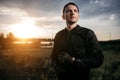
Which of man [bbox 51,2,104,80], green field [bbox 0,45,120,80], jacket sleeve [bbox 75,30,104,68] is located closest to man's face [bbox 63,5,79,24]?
man [bbox 51,2,104,80]

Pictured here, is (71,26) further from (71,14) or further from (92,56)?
(92,56)

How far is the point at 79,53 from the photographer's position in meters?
2.98

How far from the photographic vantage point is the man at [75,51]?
2907mm

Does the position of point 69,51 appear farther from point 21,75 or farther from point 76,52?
point 21,75

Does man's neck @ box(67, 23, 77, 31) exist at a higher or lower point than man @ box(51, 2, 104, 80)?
higher

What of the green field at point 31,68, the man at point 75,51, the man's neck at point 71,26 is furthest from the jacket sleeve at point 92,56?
the green field at point 31,68

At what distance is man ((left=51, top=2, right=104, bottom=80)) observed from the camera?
2.91 metres

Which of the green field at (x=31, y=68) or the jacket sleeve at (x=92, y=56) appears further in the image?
the green field at (x=31, y=68)

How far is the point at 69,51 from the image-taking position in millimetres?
3061

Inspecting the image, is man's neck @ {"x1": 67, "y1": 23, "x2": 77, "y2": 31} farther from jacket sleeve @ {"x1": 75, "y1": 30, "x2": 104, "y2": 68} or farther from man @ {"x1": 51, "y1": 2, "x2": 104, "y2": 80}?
jacket sleeve @ {"x1": 75, "y1": 30, "x2": 104, "y2": 68}

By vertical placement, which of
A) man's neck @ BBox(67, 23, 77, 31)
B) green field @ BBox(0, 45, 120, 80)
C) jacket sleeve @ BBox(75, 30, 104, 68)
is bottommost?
green field @ BBox(0, 45, 120, 80)

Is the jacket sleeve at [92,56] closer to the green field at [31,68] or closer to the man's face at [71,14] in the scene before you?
the man's face at [71,14]

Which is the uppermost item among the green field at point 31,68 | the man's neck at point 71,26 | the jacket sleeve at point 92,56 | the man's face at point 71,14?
the man's face at point 71,14

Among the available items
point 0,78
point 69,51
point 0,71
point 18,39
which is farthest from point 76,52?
point 18,39
